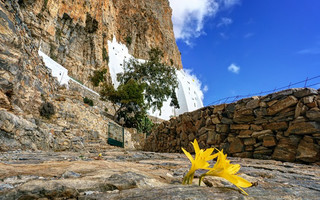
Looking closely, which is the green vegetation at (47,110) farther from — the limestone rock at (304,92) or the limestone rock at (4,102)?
the limestone rock at (304,92)

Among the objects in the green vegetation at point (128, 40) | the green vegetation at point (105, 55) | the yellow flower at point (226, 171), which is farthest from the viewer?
the green vegetation at point (128, 40)

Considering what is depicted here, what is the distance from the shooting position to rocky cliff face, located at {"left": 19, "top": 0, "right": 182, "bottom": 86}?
17.5 m

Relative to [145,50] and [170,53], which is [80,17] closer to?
[145,50]

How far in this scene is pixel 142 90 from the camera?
17188mm

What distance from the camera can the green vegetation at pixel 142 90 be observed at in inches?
634

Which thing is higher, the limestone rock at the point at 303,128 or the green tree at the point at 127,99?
the green tree at the point at 127,99

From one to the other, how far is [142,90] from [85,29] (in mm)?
12670

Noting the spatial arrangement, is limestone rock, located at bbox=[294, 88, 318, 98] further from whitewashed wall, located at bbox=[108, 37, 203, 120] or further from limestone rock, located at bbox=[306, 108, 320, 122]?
whitewashed wall, located at bbox=[108, 37, 203, 120]

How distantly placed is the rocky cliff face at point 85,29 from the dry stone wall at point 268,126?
1736cm

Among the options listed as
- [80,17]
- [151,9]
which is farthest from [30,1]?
[151,9]

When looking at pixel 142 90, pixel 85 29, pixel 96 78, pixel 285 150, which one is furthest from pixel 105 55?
pixel 285 150

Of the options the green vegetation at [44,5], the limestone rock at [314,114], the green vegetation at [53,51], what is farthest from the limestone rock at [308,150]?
the green vegetation at [44,5]

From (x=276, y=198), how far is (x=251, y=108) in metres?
3.58

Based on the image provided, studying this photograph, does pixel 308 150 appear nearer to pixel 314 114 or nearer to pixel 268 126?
pixel 314 114
